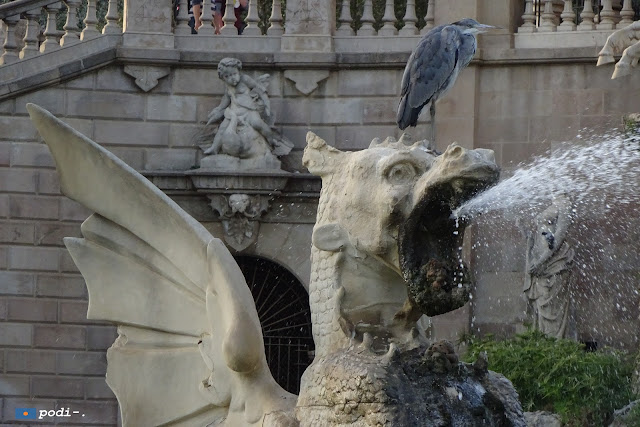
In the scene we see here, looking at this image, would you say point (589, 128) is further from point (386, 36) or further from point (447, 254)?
point (447, 254)

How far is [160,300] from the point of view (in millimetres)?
7242

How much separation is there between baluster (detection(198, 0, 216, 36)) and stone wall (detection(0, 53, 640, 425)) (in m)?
0.30

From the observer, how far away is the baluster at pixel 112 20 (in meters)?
16.8

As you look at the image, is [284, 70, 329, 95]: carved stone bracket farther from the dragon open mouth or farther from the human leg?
the dragon open mouth

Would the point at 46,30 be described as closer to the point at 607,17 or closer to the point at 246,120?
the point at 246,120

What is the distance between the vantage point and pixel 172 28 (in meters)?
16.9

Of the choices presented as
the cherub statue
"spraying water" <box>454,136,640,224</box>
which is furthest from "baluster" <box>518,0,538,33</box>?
the cherub statue

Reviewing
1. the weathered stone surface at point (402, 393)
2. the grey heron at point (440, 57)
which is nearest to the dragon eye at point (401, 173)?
the weathered stone surface at point (402, 393)

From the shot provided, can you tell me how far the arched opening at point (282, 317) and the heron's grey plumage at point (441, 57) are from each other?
2639mm

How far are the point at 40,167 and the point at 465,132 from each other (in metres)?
3.75

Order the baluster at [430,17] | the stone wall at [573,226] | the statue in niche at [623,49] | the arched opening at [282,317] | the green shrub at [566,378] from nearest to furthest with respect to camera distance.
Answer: the green shrub at [566,378] → the stone wall at [573,226] → the statue in niche at [623,49] → the arched opening at [282,317] → the baluster at [430,17]

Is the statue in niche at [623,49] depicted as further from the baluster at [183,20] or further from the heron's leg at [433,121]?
the baluster at [183,20]

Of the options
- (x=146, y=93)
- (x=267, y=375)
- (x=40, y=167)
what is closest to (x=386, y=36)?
(x=146, y=93)

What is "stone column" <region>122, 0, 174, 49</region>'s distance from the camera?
54.9ft
